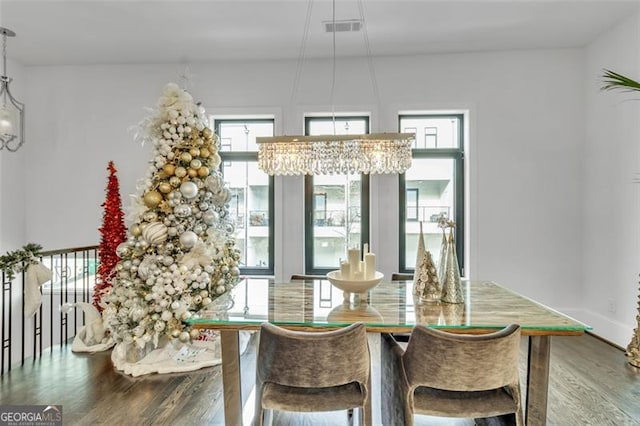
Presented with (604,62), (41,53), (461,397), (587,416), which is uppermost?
(41,53)

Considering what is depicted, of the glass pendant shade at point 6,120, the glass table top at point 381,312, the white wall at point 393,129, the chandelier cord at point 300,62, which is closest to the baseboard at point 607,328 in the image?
the white wall at point 393,129

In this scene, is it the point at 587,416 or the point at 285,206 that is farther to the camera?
the point at 285,206

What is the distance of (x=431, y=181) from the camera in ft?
13.0

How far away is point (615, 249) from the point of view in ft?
10.6

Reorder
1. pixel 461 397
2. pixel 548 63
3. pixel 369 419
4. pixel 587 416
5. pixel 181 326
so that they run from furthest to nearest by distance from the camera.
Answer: pixel 548 63, pixel 181 326, pixel 587 416, pixel 369 419, pixel 461 397

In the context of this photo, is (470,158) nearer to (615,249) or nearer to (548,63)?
(548,63)

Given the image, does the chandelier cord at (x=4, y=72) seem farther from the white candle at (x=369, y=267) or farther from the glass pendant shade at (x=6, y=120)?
the white candle at (x=369, y=267)

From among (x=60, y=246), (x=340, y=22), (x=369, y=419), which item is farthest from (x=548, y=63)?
(x=60, y=246)

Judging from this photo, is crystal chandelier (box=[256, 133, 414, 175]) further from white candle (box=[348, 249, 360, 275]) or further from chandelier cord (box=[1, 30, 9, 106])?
chandelier cord (box=[1, 30, 9, 106])

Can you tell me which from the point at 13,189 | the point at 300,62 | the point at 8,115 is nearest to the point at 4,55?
the point at 8,115

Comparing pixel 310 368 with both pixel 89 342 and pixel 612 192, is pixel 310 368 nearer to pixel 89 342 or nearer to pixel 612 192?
A: pixel 89 342

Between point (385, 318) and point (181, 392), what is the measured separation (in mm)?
1717

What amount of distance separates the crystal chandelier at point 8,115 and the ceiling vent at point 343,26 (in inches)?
125

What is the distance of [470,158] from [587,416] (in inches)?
100
